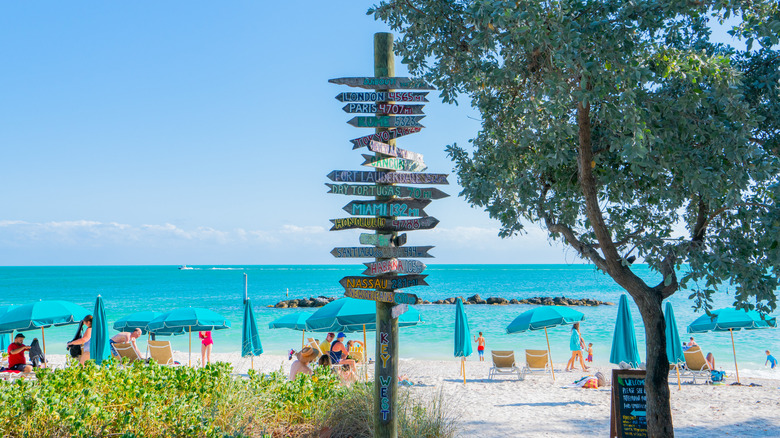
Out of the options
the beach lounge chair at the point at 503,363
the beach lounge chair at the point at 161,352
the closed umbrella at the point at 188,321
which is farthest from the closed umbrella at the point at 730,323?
the beach lounge chair at the point at 161,352

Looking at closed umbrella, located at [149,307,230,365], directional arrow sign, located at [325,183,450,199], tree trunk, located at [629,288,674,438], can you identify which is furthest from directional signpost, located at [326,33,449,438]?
closed umbrella, located at [149,307,230,365]

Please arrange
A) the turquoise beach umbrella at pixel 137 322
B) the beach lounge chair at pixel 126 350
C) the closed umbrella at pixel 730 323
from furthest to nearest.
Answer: the turquoise beach umbrella at pixel 137 322, the beach lounge chair at pixel 126 350, the closed umbrella at pixel 730 323

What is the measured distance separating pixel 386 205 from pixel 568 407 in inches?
282

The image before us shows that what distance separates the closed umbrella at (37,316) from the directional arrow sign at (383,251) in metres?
11.0

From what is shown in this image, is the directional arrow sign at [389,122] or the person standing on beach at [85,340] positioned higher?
the directional arrow sign at [389,122]

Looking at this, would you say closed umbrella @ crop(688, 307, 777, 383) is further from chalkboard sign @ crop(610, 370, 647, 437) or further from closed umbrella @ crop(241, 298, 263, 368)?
closed umbrella @ crop(241, 298, 263, 368)

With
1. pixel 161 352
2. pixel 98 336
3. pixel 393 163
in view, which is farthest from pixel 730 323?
pixel 98 336

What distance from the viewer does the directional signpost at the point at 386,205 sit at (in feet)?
19.0

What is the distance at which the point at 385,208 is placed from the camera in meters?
5.76

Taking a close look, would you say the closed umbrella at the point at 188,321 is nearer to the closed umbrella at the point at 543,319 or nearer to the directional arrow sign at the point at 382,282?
the closed umbrella at the point at 543,319

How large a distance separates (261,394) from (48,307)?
1059cm

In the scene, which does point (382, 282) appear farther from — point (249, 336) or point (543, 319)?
point (543, 319)

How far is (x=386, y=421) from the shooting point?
5.82m

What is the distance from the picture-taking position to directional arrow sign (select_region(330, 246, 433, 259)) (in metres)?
5.80
